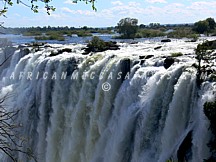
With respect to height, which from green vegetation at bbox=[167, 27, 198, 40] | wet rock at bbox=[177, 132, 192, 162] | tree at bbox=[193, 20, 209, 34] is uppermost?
tree at bbox=[193, 20, 209, 34]

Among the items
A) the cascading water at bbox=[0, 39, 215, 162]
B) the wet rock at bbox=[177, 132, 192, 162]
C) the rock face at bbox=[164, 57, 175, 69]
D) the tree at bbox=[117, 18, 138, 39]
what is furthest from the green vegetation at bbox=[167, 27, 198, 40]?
the wet rock at bbox=[177, 132, 192, 162]

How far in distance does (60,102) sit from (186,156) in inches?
363

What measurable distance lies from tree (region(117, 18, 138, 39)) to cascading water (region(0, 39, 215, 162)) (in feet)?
78.5

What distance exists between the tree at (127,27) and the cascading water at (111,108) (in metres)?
23.9

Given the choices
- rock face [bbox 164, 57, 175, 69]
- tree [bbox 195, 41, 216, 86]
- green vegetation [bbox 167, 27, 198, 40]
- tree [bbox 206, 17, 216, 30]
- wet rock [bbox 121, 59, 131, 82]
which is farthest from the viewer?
tree [bbox 206, 17, 216, 30]

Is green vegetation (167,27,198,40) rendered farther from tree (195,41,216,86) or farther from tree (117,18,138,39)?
tree (195,41,216,86)

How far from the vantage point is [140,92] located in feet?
42.4

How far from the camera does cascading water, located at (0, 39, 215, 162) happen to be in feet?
35.1

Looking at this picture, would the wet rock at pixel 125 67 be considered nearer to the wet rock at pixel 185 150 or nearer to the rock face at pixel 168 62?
the rock face at pixel 168 62

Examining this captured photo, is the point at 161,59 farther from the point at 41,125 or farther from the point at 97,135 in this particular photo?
the point at 41,125

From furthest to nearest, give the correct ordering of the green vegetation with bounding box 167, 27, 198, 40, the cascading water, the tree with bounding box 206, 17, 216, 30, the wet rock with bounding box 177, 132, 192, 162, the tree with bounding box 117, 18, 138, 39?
the tree with bounding box 117, 18, 138, 39 → the tree with bounding box 206, 17, 216, 30 → the green vegetation with bounding box 167, 27, 198, 40 → the cascading water → the wet rock with bounding box 177, 132, 192, 162

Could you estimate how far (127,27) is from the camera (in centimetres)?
4681

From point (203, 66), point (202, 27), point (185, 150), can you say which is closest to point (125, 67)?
point (203, 66)

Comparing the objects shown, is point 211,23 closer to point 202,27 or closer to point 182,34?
point 202,27
